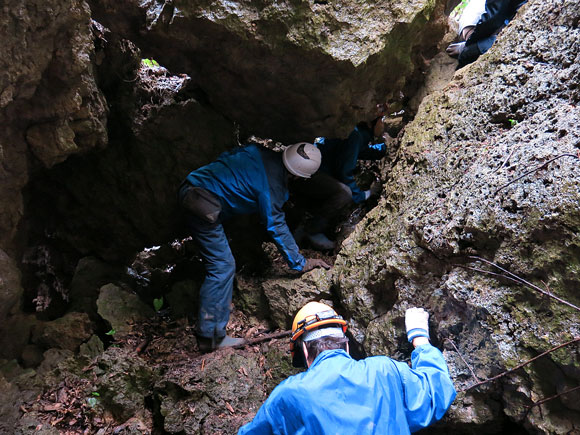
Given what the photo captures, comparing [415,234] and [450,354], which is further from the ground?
[415,234]

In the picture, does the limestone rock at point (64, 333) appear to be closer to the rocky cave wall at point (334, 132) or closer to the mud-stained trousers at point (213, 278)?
the rocky cave wall at point (334, 132)

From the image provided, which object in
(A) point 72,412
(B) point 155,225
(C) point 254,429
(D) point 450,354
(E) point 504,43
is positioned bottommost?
(A) point 72,412

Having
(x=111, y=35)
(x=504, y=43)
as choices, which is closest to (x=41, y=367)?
(x=111, y=35)

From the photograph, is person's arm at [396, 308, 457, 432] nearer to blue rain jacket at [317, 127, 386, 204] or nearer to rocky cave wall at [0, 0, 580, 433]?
rocky cave wall at [0, 0, 580, 433]

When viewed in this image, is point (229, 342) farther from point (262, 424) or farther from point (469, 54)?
point (469, 54)

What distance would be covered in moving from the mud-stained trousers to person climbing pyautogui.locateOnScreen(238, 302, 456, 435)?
6.19 ft

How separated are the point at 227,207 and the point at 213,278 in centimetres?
77

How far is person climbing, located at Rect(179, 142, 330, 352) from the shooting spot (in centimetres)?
405

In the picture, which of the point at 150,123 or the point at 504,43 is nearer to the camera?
the point at 504,43

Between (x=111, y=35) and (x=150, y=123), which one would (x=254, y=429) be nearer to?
(x=150, y=123)

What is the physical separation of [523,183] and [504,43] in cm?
163

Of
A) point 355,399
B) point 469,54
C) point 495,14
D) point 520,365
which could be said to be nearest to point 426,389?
point 355,399

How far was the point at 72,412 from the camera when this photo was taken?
3.50 meters

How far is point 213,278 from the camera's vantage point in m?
4.04
